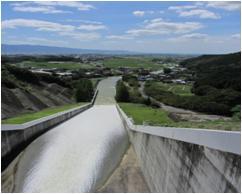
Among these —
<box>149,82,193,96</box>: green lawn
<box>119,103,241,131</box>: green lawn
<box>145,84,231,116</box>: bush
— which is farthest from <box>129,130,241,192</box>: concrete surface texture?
<box>149,82,193,96</box>: green lawn

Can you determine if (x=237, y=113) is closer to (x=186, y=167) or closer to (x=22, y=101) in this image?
(x=186, y=167)

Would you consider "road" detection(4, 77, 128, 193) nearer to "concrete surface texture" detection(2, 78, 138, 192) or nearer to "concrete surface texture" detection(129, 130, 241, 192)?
"concrete surface texture" detection(2, 78, 138, 192)

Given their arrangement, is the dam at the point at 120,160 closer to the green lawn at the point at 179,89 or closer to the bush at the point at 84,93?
the bush at the point at 84,93

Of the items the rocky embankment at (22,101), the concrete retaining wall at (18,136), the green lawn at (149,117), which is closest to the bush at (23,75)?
the rocky embankment at (22,101)

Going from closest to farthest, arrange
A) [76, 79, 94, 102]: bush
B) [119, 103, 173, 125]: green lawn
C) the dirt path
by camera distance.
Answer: the dirt path
[119, 103, 173, 125]: green lawn
[76, 79, 94, 102]: bush

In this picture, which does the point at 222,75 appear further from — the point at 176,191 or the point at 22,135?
the point at 176,191

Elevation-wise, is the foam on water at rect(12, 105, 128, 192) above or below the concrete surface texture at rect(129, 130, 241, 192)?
below

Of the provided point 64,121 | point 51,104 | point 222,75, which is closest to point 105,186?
point 64,121
